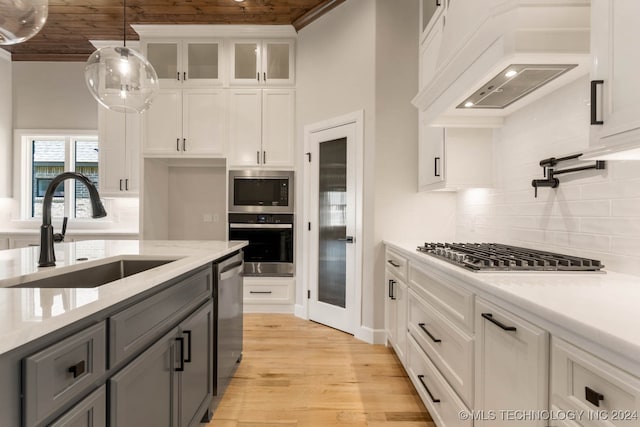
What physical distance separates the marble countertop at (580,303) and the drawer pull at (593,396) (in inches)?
3.6

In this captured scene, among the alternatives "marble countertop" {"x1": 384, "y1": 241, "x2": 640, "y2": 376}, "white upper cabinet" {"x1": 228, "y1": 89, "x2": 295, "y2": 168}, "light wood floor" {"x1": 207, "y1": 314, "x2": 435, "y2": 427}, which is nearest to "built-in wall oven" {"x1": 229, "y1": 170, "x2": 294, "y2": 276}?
"white upper cabinet" {"x1": 228, "y1": 89, "x2": 295, "y2": 168}

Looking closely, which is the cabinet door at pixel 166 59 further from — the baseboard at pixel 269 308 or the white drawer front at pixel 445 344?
the white drawer front at pixel 445 344

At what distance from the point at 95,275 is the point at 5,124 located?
5023 mm

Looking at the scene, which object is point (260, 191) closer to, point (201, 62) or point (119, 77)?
point (201, 62)

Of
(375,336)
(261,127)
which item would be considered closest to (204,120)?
(261,127)

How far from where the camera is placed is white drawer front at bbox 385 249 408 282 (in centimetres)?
262

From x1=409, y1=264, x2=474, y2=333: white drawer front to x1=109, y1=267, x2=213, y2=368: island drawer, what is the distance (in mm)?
1235

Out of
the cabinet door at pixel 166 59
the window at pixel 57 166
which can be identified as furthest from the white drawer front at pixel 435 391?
the window at pixel 57 166

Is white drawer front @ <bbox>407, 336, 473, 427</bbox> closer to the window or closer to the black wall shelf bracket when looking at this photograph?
the black wall shelf bracket

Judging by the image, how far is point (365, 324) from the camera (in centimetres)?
346

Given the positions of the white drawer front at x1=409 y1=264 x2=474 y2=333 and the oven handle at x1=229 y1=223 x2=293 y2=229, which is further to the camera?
the oven handle at x1=229 y1=223 x2=293 y2=229

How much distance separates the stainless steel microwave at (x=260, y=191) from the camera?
434 cm

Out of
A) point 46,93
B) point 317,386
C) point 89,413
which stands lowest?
point 317,386

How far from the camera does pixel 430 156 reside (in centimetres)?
304
